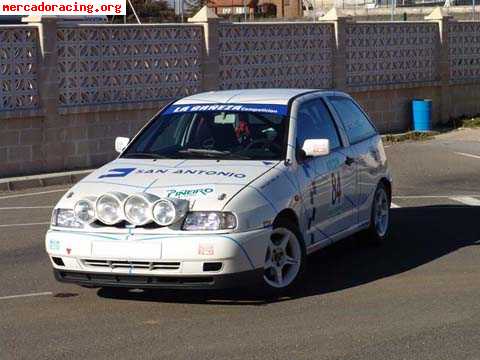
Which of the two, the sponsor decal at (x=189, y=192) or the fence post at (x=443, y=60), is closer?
the sponsor decal at (x=189, y=192)

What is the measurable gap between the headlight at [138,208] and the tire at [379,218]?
126 inches

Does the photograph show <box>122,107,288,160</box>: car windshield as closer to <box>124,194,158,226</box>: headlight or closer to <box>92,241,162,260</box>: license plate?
<box>124,194,158,226</box>: headlight

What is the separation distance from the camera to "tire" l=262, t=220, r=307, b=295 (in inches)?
321

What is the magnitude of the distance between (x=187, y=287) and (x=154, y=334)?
60 centimetres

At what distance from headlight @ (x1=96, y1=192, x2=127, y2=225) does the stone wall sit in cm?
900

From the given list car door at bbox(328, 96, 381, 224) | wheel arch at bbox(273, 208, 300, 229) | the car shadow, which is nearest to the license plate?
the car shadow

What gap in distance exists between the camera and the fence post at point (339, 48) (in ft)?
73.9

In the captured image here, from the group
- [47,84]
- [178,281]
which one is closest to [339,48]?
[47,84]

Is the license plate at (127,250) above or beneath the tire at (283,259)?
above

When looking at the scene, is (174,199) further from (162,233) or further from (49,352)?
(49,352)

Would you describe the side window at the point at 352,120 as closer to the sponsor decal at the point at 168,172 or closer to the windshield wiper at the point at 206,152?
the windshield wiper at the point at 206,152

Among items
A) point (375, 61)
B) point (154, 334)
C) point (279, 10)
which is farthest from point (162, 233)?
point (279, 10)
